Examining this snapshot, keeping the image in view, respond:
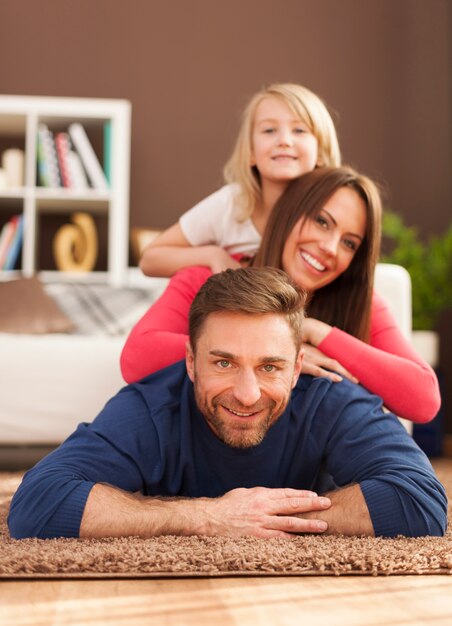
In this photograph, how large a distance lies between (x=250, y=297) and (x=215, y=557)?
49cm

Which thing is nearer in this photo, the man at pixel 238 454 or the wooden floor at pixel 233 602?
the wooden floor at pixel 233 602

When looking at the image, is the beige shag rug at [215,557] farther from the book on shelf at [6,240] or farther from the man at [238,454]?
the book on shelf at [6,240]

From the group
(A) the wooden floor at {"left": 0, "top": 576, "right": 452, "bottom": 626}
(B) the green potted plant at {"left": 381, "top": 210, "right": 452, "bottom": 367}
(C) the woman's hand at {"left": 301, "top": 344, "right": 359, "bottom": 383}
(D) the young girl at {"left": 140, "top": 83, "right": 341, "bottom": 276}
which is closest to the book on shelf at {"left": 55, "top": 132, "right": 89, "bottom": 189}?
(B) the green potted plant at {"left": 381, "top": 210, "right": 452, "bottom": 367}

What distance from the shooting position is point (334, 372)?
1985 millimetres

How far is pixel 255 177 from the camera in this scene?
2.51 metres

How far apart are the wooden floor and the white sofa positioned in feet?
5.06

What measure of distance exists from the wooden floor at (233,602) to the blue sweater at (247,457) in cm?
24

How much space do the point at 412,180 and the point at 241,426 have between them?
11.9 ft

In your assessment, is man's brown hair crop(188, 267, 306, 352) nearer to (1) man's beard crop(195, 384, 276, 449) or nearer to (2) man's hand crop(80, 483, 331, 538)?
(1) man's beard crop(195, 384, 276, 449)

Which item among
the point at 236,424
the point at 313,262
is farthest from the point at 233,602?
the point at 313,262

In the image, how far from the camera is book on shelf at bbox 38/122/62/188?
4591mm

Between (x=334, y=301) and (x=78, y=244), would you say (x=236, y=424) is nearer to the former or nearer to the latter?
(x=334, y=301)

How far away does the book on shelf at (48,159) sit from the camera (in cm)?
459

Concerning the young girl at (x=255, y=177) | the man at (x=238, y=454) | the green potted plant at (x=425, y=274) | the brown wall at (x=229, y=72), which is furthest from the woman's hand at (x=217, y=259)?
the brown wall at (x=229, y=72)
